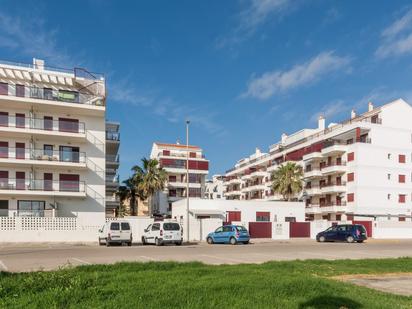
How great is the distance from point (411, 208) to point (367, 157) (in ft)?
34.1

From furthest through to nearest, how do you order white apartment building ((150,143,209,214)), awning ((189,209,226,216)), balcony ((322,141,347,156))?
white apartment building ((150,143,209,214)) → balcony ((322,141,347,156)) → awning ((189,209,226,216))

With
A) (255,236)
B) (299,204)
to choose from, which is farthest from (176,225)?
(299,204)

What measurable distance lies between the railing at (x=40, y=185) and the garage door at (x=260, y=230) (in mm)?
17891

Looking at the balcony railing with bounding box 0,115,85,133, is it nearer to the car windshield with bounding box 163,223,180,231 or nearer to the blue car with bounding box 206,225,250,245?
the car windshield with bounding box 163,223,180,231

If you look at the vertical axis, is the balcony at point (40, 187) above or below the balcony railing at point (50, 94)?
below

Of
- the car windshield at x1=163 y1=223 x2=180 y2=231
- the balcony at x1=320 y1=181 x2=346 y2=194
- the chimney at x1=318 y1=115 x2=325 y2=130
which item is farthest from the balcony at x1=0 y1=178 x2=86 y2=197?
the chimney at x1=318 y1=115 x2=325 y2=130

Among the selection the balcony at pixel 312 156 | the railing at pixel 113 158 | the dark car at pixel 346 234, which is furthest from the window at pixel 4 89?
the balcony at pixel 312 156

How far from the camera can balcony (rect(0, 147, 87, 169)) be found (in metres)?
41.2

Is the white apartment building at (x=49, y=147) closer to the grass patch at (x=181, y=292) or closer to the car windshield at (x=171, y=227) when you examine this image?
the car windshield at (x=171, y=227)

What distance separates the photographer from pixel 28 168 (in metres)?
42.5

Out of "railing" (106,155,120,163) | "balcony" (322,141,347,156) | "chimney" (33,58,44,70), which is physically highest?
"chimney" (33,58,44,70)

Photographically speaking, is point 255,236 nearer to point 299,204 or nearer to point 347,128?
point 299,204

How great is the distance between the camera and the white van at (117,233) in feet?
105

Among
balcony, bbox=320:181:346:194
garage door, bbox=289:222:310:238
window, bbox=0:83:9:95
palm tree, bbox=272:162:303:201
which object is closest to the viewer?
window, bbox=0:83:9:95
